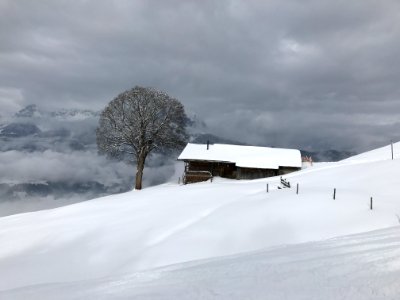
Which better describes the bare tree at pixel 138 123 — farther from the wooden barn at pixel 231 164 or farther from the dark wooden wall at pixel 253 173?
the dark wooden wall at pixel 253 173

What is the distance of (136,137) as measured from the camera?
1768 inches

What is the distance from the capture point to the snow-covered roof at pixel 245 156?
50.6 m

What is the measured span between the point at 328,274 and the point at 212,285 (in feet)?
7.63

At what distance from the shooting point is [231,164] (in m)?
52.5

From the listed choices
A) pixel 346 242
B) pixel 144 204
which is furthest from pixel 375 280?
pixel 144 204

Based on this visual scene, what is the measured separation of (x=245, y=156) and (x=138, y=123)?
17.1 m

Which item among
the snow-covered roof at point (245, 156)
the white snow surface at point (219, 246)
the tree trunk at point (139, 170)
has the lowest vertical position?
the white snow surface at point (219, 246)

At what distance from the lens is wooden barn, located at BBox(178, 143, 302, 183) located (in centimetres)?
5016

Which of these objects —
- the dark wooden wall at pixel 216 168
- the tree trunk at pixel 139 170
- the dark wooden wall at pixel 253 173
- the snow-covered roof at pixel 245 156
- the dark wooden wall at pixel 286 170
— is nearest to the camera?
the tree trunk at pixel 139 170

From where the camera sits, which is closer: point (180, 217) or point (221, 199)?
point (180, 217)

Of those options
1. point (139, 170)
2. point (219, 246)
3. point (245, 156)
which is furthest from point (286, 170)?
point (219, 246)

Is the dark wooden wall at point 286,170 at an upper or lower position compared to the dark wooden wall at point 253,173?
upper

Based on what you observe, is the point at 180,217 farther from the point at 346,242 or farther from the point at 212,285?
the point at 212,285

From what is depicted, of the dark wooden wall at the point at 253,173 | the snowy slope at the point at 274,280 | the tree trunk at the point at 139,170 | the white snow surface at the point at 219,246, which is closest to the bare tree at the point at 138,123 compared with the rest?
the tree trunk at the point at 139,170
